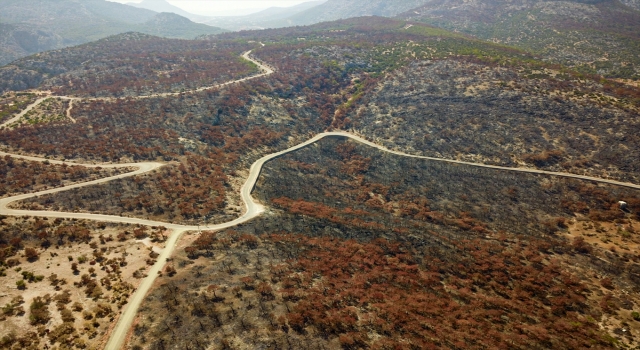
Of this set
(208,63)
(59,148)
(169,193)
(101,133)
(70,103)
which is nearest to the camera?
(169,193)

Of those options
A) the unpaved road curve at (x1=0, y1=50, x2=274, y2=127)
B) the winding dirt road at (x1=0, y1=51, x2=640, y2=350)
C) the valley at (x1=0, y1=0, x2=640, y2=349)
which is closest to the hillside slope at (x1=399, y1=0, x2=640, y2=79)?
the valley at (x1=0, y1=0, x2=640, y2=349)

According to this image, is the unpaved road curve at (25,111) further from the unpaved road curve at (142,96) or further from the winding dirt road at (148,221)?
the winding dirt road at (148,221)

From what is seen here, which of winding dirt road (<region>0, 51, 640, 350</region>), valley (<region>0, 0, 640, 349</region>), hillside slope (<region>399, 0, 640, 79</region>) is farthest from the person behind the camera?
hillside slope (<region>399, 0, 640, 79</region>)

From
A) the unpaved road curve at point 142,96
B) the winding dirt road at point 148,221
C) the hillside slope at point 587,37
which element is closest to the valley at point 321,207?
the winding dirt road at point 148,221

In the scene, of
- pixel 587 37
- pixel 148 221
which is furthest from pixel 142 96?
pixel 587 37

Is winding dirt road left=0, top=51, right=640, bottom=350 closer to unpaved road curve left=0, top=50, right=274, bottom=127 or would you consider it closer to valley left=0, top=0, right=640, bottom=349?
valley left=0, top=0, right=640, bottom=349

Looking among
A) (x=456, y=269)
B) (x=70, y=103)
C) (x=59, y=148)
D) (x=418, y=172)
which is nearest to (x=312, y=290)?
(x=456, y=269)

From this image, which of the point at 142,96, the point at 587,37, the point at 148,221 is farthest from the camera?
the point at 587,37

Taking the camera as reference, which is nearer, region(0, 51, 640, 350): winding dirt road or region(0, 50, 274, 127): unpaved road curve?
region(0, 51, 640, 350): winding dirt road

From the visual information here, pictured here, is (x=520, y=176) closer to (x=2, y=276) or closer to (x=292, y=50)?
(x=2, y=276)

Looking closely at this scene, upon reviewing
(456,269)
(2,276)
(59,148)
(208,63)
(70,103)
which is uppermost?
(208,63)

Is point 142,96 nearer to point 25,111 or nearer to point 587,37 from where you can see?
point 25,111
